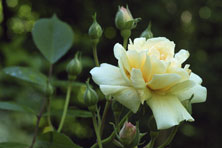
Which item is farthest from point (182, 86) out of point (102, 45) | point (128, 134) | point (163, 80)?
point (102, 45)

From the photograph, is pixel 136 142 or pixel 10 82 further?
pixel 10 82

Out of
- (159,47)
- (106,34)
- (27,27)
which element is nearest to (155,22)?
(106,34)

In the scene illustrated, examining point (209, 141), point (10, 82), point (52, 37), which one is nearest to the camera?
point (52, 37)

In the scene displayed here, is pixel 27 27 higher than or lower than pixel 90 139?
higher

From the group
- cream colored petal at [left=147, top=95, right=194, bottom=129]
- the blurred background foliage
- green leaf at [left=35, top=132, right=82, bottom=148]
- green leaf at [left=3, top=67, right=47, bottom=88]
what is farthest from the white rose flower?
the blurred background foliage

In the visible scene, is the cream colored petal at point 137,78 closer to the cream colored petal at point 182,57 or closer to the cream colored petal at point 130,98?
the cream colored petal at point 130,98

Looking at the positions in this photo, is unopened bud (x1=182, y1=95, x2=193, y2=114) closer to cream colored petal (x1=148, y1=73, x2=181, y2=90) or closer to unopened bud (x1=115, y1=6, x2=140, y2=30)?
cream colored petal (x1=148, y1=73, x2=181, y2=90)

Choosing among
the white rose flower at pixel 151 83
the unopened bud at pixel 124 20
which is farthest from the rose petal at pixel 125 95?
the unopened bud at pixel 124 20

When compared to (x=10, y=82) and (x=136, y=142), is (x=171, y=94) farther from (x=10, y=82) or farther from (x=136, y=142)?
(x=10, y=82)
